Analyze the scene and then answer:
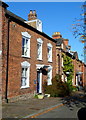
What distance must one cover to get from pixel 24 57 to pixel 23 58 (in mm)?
169

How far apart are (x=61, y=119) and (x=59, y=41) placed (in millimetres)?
18493

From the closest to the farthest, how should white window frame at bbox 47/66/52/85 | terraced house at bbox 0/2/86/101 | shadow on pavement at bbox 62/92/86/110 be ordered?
terraced house at bbox 0/2/86/101, shadow on pavement at bbox 62/92/86/110, white window frame at bbox 47/66/52/85

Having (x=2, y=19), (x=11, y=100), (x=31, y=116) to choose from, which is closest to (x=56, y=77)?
(x=11, y=100)

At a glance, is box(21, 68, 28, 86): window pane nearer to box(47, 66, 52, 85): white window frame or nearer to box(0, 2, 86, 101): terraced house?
box(0, 2, 86, 101): terraced house

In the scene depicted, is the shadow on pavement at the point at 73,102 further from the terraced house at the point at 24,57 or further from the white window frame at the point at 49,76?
the white window frame at the point at 49,76

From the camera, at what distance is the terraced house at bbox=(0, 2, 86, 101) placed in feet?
39.6

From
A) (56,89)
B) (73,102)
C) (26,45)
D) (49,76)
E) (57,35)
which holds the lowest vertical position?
(73,102)

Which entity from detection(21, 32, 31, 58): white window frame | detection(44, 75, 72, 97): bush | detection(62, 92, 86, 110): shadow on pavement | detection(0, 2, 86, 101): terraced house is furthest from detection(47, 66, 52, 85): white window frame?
detection(21, 32, 31, 58): white window frame

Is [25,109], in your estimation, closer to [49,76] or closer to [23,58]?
[23,58]

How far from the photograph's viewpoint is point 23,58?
14266 mm

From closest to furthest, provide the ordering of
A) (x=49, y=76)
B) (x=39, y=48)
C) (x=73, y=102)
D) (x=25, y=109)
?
(x=25, y=109) → (x=73, y=102) → (x=39, y=48) → (x=49, y=76)

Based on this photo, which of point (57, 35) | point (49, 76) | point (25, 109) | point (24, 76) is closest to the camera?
point (25, 109)

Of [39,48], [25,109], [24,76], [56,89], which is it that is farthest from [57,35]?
[25,109]

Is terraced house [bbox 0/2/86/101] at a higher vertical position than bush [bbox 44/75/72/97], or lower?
higher
